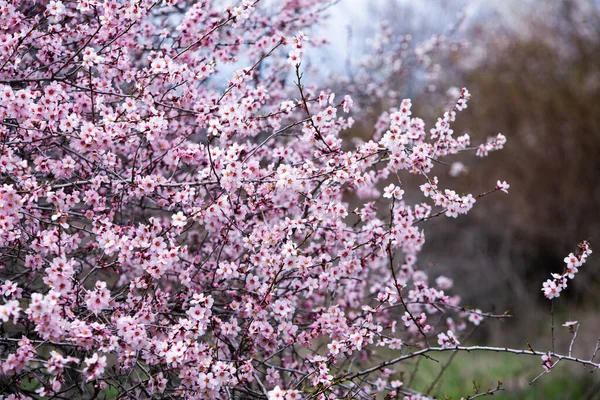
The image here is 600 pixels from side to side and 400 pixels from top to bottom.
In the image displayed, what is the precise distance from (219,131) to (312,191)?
688mm

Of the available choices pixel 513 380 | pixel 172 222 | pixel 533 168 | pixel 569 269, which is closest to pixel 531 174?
pixel 533 168

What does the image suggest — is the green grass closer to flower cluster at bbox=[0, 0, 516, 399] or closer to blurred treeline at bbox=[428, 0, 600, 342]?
flower cluster at bbox=[0, 0, 516, 399]

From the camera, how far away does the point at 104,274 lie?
3857mm

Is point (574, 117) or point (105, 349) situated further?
point (574, 117)

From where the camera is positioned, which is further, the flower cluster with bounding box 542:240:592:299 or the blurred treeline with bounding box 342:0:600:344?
the blurred treeline with bounding box 342:0:600:344

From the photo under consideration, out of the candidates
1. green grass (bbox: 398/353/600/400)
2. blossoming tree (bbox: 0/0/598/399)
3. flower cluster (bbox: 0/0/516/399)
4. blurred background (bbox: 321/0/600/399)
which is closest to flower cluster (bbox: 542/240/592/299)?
blossoming tree (bbox: 0/0/598/399)

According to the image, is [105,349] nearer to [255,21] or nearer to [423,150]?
[423,150]

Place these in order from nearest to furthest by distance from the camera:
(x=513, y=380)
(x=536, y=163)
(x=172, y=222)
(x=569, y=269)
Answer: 1. (x=172, y=222)
2. (x=569, y=269)
3. (x=513, y=380)
4. (x=536, y=163)

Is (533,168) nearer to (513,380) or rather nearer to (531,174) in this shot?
(531,174)

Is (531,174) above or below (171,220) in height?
above

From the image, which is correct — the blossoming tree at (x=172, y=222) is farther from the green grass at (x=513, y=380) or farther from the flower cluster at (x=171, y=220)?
the green grass at (x=513, y=380)

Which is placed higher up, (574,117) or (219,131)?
(574,117)

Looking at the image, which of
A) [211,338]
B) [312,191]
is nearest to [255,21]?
[312,191]

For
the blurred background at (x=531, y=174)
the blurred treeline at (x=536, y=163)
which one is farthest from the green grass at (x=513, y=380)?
the blurred treeline at (x=536, y=163)
